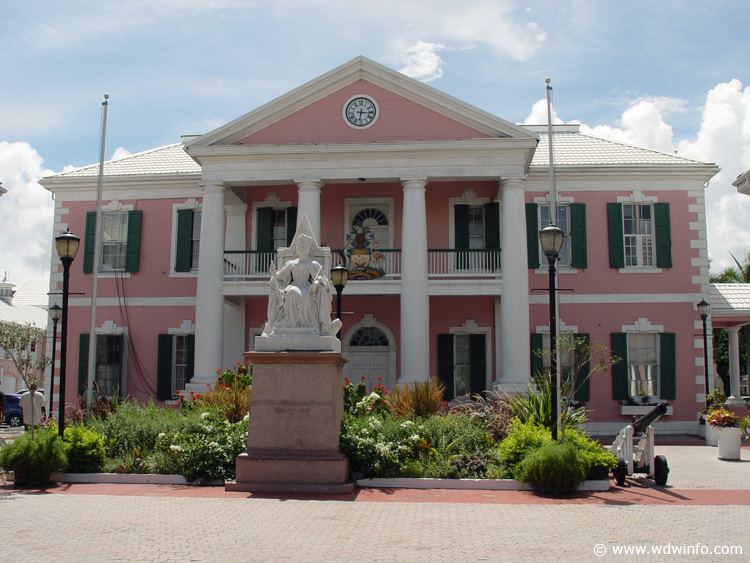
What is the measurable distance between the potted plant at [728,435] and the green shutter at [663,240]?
22.2ft

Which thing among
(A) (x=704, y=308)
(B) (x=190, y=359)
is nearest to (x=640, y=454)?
(A) (x=704, y=308)

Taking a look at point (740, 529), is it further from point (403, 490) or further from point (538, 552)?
point (403, 490)

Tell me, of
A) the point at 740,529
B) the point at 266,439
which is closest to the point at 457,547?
the point at 740,529

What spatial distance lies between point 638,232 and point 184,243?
42.5 ft

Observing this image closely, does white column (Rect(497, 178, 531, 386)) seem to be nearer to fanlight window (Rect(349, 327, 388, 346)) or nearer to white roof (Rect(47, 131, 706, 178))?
white roof (Rect(47, 131, 706, 178))

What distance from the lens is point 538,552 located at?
6887 mm

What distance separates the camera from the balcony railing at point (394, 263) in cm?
1969

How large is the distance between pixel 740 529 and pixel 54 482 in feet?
30.0

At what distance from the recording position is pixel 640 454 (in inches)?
455

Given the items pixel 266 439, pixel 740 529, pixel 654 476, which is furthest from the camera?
pixel 654 476

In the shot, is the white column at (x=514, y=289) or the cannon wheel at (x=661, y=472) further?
the white column at (x=514, y=289)

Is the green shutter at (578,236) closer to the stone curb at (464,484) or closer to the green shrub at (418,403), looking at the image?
the green shrub at (418,403)

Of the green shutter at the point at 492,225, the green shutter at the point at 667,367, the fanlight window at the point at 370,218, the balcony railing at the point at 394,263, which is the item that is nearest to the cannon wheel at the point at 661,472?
the balcony railing at the point at 394,263

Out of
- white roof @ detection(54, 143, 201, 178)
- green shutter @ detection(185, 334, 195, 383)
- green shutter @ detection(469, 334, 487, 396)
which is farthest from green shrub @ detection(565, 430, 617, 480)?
white roof @ detection(54, 143, 201, 178)
